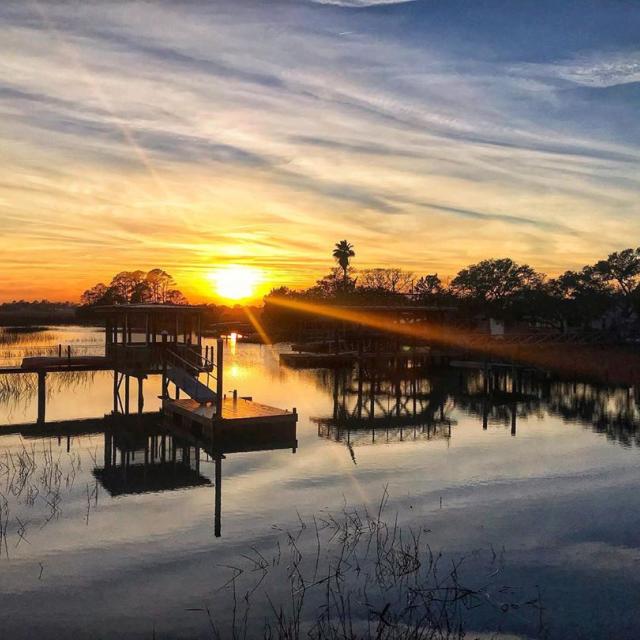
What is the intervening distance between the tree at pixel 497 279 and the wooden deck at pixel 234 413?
68798 millimetres

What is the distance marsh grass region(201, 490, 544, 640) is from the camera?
10180mm

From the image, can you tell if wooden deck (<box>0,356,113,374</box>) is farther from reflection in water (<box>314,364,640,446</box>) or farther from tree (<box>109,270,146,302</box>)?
tree (<box>109,270,146,302</box>)

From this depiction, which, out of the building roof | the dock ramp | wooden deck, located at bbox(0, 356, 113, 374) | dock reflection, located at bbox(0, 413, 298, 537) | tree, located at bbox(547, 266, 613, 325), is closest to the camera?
dock reflection, located at bbox(0, 413, 298, 537)

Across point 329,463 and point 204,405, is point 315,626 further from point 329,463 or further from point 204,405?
point 204,405

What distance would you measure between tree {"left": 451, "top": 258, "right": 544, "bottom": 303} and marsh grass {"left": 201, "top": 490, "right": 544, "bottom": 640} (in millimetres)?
80283

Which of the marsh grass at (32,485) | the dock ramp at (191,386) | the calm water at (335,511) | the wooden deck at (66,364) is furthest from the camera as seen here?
the wooden deck at (66,364)

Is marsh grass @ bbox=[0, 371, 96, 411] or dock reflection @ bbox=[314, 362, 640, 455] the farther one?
marsh grass @ bbox=[0, 371, 96, 411]

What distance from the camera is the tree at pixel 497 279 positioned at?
92.9 metres

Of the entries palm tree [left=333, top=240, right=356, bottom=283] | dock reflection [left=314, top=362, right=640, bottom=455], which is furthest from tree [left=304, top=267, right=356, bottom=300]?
dock reflection [left=314, top=362, right=640, bottom=455]

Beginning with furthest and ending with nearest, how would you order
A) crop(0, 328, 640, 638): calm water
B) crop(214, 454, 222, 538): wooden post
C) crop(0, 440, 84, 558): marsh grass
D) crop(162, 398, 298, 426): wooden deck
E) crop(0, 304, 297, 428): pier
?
crop(0, 304, 297, 428): pier < crop(162, 398, 298, 426): wooden deck < crop(214, 454, 222, 538): wooden post < crop(0, 440, 84, 558): marsh grass < crop(0, 328, 640, 638): calm water

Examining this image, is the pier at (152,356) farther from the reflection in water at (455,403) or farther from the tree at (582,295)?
the tree at (582,295)

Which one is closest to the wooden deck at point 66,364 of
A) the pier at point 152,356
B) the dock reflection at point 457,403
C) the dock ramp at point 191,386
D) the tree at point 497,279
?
the pier at point 152,356

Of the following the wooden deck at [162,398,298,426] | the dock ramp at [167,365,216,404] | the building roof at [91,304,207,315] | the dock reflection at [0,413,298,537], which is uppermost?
the building roof at [91,304,207,315]

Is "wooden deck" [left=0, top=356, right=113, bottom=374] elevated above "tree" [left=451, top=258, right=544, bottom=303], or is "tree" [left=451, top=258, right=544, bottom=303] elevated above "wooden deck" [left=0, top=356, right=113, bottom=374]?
"tree" [left=451, top=258, right=544, bottom=303]
